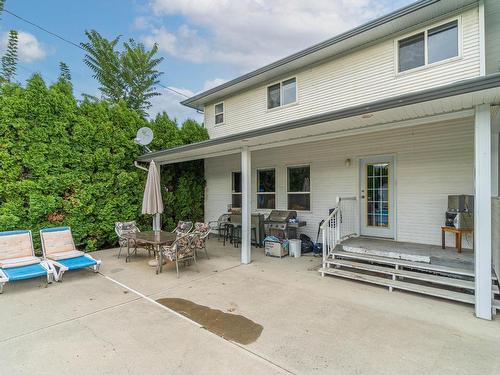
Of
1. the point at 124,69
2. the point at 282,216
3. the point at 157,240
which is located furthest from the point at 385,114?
the point at 124,69

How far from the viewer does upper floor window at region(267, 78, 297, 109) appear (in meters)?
9.03

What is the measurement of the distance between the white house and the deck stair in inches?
9.9

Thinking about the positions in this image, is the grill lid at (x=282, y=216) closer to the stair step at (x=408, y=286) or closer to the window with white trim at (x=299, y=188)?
the window with white trim at (x=299, y=188)

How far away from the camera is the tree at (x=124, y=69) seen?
53.8ft

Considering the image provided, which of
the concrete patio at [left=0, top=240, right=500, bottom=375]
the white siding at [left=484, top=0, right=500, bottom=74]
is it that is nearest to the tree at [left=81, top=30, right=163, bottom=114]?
the concrete patio at [left=0, top=240, right=500, bottom=375]

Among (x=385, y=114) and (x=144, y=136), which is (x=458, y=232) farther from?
(x=144, y=136)

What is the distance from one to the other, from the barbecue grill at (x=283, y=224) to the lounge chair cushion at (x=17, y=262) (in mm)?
5819

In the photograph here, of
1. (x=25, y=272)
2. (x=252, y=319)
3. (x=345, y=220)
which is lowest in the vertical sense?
(x=252, y=319)

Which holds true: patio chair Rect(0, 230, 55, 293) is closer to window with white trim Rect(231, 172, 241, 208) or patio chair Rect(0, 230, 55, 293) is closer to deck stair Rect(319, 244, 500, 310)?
deck stair Rect(319, 244, 500, 310)

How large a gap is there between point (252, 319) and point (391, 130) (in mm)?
5734

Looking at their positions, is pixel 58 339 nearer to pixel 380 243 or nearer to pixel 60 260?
pixel 60 260

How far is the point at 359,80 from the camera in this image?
24.6ft

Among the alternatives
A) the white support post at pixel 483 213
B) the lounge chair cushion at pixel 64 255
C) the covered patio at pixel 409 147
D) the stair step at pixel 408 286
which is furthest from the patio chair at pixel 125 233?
the white support post at pixel 483 213

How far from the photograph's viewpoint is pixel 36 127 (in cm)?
688
